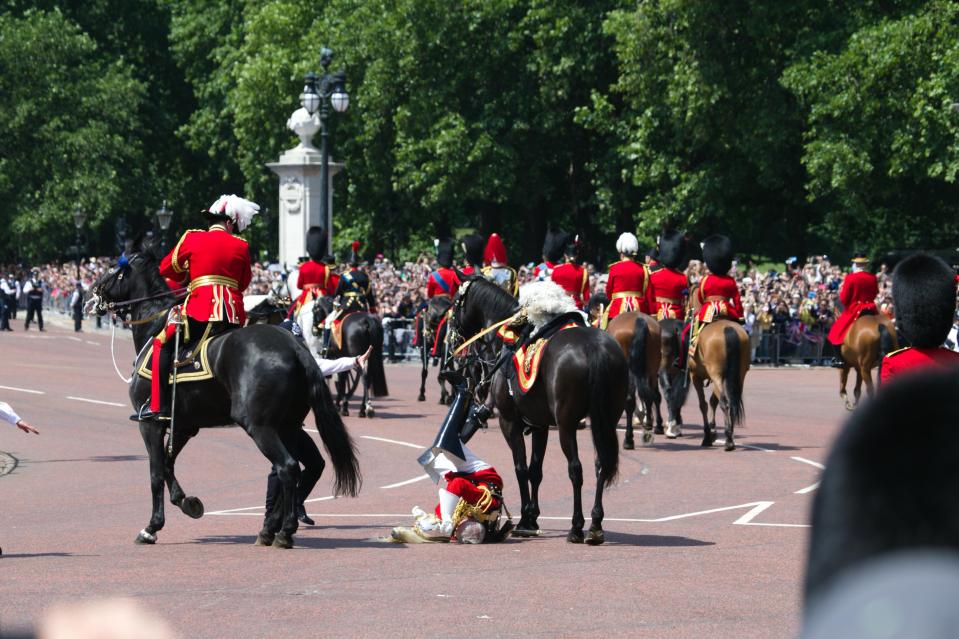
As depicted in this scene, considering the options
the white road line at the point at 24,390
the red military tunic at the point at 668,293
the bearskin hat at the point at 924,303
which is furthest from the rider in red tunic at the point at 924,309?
the white road line at the point at 24,390

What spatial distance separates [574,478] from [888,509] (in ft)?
31.9

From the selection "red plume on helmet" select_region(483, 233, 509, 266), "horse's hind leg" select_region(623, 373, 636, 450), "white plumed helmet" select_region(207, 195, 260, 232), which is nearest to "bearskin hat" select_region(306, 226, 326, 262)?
"red plume on helmet" select_region(483, 233, 509, 266)

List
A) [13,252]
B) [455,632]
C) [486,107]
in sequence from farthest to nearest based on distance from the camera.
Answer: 1. [13,252]
2. [486,107]
3. [455,632]

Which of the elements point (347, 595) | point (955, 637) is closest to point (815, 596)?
point (955, 637)

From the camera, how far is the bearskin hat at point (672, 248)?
19547mm

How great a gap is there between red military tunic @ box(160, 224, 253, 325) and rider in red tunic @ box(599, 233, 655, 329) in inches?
324

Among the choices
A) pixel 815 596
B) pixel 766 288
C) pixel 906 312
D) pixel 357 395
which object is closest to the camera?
pixel 815 596

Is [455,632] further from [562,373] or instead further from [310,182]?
[310,182]

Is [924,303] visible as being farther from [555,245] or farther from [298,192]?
[298,192]

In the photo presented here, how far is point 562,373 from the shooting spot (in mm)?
10812

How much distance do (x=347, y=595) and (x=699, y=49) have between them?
34.6 m

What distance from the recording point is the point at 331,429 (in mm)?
10352

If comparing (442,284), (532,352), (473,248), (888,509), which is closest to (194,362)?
(532,352)

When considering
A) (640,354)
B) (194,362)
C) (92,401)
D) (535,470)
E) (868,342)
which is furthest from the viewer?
(92,401)
